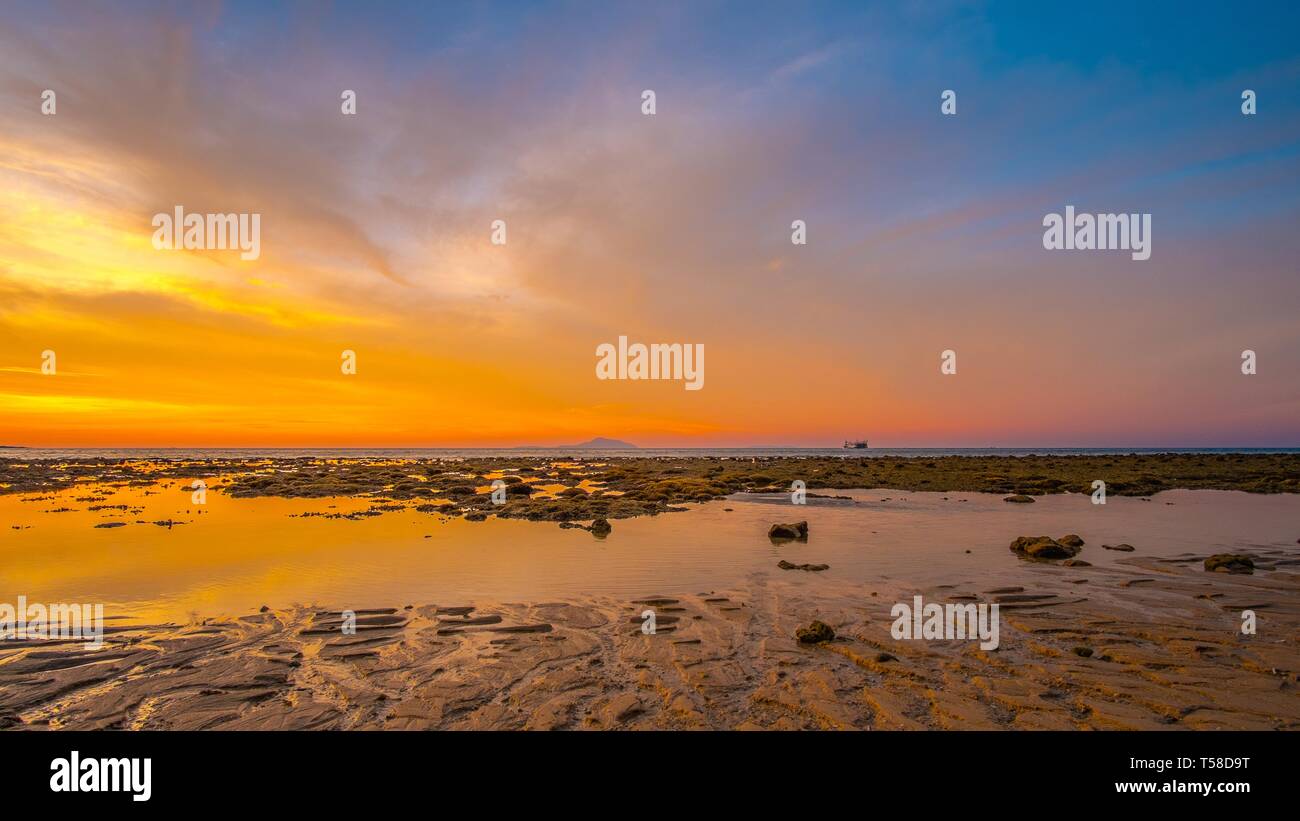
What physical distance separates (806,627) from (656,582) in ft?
16.6

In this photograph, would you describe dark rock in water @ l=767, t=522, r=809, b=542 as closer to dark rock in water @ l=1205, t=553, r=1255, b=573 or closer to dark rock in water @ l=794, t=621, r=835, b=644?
dark rock in water @ l=1205, t=553, r=1255, b=573

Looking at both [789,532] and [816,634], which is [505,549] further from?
[816,634]

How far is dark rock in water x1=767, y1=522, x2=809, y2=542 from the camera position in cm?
2225

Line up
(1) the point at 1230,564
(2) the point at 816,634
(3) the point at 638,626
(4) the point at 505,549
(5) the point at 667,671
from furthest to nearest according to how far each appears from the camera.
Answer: (4) the point at 505,549
(1) the point at 1230,564
(3) the point at 638,626
(2) the point at 816,634
(5) the point at 667,671

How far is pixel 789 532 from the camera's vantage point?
22.5 meters

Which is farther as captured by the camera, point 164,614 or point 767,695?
point 164,614

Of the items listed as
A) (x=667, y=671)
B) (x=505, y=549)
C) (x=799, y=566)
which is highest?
(x=667, y=671)

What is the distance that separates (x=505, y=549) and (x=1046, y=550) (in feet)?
54.4

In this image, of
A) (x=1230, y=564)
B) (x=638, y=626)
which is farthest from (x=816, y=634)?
(x=1230, y=564)

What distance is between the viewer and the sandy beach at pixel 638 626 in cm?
788

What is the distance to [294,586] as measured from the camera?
1445 centimetres

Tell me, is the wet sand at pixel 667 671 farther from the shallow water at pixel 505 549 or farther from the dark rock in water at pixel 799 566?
the dark rock in water at pixel 799 566

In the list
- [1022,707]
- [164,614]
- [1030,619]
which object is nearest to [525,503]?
[164,614]
